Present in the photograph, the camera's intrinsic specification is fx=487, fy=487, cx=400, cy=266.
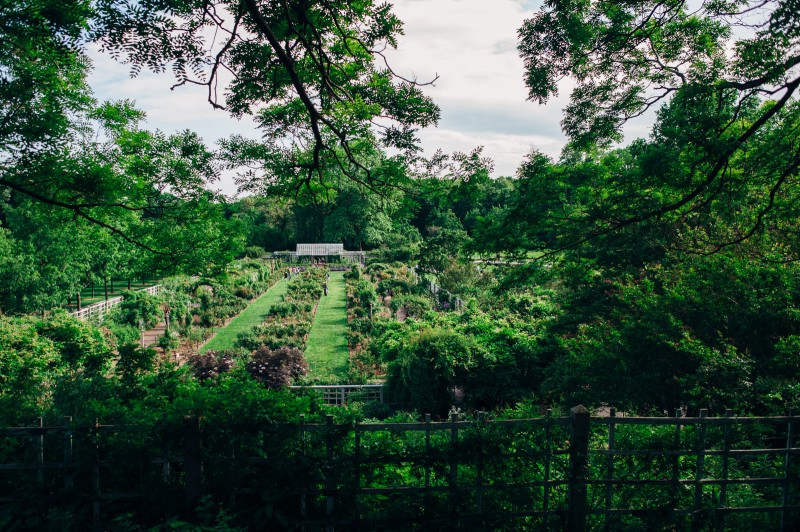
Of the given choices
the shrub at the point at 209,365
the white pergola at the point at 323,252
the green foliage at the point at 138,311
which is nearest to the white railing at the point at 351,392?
the shrub at the point at 209,365

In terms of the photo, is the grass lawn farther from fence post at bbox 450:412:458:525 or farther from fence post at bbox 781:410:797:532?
fence post at bbox 781:410:797:532

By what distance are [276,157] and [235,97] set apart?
1.09 m

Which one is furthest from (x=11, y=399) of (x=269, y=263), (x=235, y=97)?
(x=269, y=263)

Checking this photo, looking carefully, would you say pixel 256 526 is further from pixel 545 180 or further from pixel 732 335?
pixel 732 335

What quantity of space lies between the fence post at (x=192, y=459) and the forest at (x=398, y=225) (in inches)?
0.8

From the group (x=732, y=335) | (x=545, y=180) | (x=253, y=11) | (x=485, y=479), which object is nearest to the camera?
(x=253, y=11)

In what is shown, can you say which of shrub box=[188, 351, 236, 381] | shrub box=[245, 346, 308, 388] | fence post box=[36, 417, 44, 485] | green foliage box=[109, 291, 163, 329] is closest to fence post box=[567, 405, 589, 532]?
fence post box=[36, 417, 44, 485]

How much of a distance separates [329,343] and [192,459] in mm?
14211

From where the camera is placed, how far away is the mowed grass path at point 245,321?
18.3 metres

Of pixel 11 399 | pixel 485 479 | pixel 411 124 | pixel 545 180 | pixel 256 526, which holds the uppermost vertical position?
pixel 411 124

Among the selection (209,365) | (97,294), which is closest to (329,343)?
(209,365)

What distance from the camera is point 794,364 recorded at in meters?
6.23

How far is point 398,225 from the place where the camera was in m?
8.33

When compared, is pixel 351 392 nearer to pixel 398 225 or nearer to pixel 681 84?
pixel 398 225
